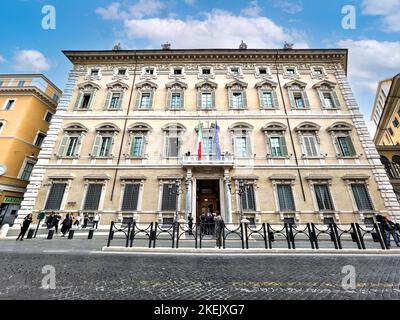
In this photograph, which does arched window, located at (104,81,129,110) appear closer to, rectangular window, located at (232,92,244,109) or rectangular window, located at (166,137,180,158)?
rectangular window, located at (166,137,180,158)

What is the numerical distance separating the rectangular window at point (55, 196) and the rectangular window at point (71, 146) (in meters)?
2.62

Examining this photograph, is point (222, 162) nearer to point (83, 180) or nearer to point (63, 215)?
point (83, 180)

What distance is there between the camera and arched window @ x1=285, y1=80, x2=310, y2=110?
1691 centimetres

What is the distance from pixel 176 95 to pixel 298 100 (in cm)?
1169

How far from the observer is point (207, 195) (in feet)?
52.9

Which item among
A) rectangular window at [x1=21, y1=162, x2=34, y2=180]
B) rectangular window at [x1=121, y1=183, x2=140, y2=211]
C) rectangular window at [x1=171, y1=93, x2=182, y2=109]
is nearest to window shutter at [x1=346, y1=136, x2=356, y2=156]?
rectangular window at [x1=171, y1=93, x2=182, y2=109]

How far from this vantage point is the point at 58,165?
47.1ft

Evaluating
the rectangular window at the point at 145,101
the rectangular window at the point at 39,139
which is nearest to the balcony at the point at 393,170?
the rectangular window at the point at 145,101

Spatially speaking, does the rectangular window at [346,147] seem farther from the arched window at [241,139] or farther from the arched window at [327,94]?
the arched window at [241,139]

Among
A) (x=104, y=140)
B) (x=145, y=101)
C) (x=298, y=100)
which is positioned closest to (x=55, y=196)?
(x=104, y=140)

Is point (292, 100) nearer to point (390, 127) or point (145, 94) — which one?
point (145, 94)

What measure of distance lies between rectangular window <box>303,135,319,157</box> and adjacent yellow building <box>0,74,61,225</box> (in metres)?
26.5

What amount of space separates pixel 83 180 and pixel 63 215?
2.71 m

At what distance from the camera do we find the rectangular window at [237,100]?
1702 cm
